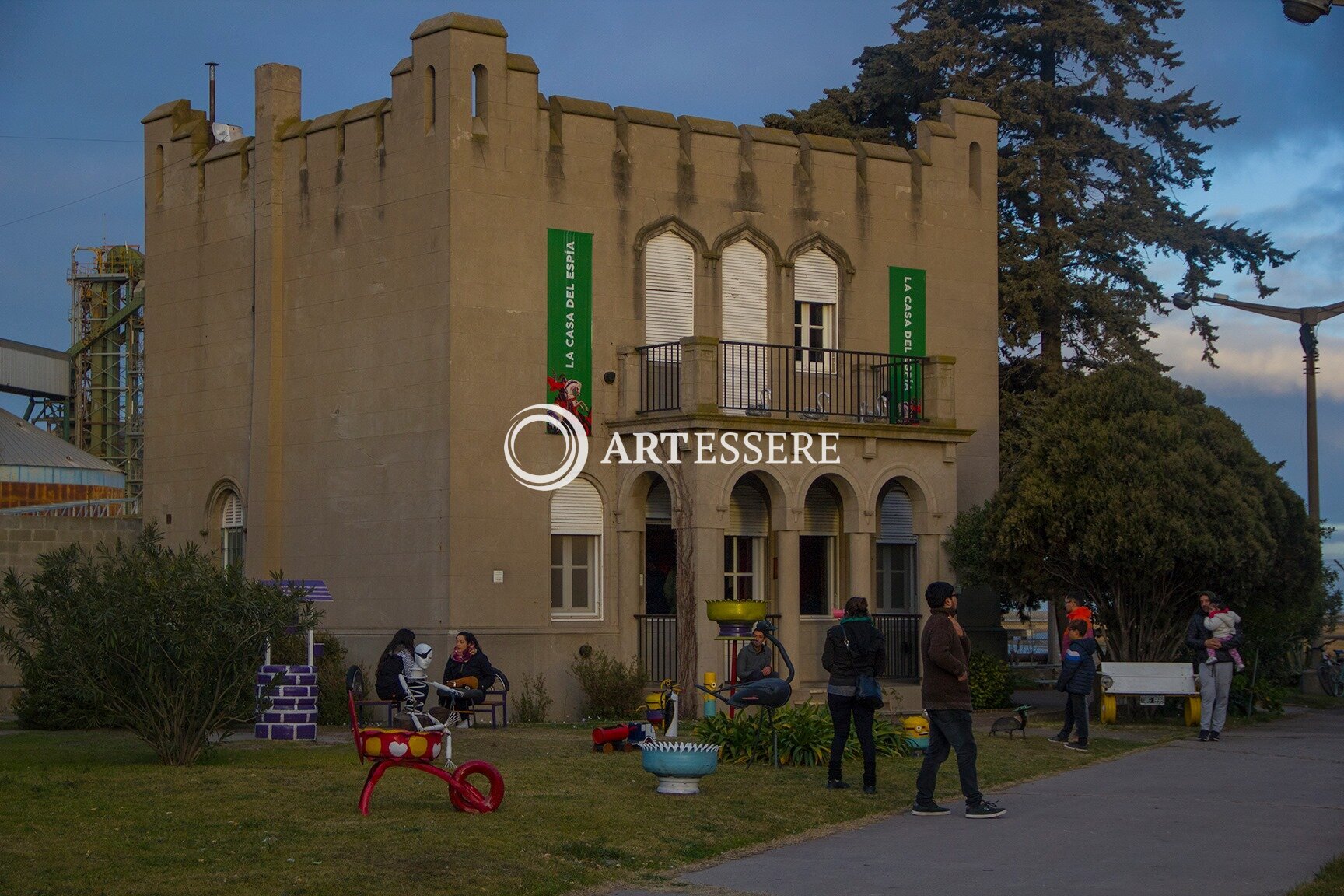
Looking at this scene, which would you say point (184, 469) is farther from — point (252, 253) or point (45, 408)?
point (45, 408)

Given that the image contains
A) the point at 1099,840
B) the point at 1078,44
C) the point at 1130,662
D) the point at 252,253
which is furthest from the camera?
the point at 1078,44

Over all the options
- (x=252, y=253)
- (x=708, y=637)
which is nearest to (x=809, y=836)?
(x=708, y=637)

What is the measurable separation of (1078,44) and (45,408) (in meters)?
41.8

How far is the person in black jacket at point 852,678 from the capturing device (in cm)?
1608

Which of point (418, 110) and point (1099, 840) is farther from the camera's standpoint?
point (418, 110)

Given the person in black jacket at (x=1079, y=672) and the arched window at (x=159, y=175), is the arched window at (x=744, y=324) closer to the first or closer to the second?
the person in black jacket at (x=1079, y=672)

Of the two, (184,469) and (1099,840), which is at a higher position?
(184,469)

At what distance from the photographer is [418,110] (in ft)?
86.0

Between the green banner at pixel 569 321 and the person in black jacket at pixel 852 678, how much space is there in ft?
36.1

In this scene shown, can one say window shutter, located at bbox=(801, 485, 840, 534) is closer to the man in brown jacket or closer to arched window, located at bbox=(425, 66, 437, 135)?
arched window, located at bbox=(425, 66, 437, 135)

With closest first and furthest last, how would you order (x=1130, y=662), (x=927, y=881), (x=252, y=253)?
(x=927, y=881) → (x=1130, y=662) → (x=252, y=253)

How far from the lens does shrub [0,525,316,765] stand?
55.0ft

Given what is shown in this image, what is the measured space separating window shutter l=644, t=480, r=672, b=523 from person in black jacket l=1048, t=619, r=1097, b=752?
29.0ft

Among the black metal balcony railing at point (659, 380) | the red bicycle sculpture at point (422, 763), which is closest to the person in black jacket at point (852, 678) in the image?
the red bicycle sculpture at point (422, 763)
